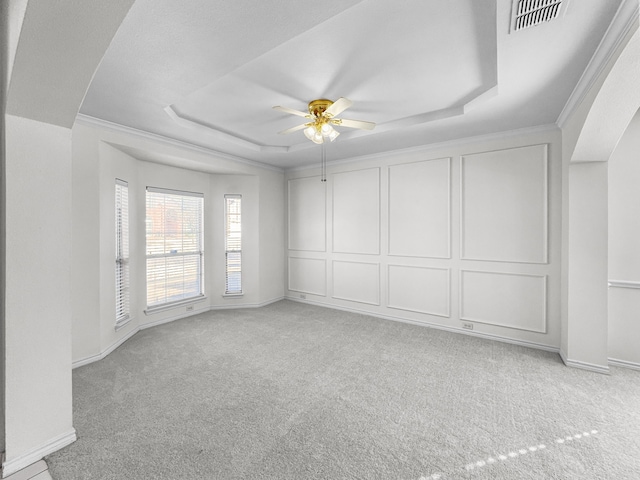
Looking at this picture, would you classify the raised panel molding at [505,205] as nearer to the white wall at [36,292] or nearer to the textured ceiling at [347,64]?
the textured ceiling at [347,64]

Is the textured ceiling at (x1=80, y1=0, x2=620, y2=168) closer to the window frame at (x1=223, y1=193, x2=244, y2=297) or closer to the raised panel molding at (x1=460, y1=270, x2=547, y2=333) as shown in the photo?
the window frame at (x1=223, y1=193, x2=244, y2=297)

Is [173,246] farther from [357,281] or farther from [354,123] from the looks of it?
[354,123]

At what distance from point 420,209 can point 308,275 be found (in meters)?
2.45

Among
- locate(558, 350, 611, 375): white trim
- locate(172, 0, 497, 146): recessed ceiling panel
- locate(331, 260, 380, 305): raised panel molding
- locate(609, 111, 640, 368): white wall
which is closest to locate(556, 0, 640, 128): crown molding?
locate(172, 0, 497, 146): recessed ceiling panel

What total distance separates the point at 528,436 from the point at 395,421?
0.89 m

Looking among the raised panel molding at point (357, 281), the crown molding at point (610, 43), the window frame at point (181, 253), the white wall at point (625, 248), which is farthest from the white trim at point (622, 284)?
the window frame at point (181, 253)

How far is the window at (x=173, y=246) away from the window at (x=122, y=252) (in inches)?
17.1

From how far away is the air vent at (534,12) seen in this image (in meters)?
1.52

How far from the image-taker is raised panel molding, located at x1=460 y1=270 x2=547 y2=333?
138 inches

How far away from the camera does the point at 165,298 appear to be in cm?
448

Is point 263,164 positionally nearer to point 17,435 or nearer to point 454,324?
point 454,324

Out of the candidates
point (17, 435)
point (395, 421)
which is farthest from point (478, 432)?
point (17, 435)

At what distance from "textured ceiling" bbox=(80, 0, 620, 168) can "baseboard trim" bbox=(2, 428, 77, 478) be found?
2.61m

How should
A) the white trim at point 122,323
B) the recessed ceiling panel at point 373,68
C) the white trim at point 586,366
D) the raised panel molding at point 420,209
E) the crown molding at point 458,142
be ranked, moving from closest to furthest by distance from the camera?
the recessed ceiling panel at point 373,68, the white trim at point 586,366, the crown molding at point 458,142, the white trim at point 122,323, the raised panel molding at point 420,209
